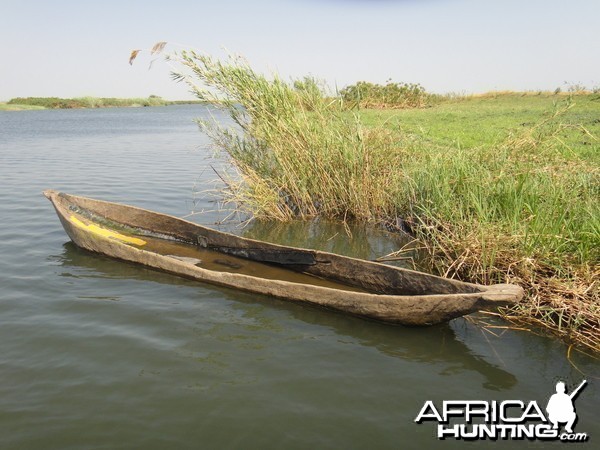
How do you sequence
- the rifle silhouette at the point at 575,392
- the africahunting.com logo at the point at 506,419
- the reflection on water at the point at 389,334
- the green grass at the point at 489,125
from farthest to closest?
the green grass at the point at 489,125, the reflection on water at the point at 389,334, the rifle silhouette at the point at 575,392, the africahunting.com logo at the point at 506,419

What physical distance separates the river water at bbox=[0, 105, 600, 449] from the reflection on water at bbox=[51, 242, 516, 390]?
0.02 meters

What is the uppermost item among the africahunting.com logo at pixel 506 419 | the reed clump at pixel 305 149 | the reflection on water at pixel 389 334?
the reed clump at pixel 305 149

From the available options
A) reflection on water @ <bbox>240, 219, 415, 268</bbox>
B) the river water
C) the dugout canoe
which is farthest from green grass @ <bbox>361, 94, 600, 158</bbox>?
the river water

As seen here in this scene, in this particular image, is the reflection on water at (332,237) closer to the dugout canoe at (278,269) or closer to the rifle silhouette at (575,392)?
the dugout canoe at (278,269)

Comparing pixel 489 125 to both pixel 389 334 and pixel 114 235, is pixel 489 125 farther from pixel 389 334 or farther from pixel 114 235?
pixel 389 334

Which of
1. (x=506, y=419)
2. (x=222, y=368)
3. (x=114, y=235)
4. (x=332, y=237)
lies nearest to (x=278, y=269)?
(x=332, y=237)

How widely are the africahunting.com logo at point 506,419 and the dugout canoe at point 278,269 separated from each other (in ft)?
2.23

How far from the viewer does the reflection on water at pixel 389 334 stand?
3.49 meters

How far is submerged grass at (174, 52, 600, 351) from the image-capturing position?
4172 mm

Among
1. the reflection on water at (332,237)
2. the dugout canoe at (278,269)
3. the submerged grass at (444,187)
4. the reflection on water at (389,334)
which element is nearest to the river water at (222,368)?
the reflection on water at (389,334)

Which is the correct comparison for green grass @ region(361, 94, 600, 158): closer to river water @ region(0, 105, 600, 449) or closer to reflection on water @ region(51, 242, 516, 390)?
reflection on water @ region(51, 242, 516, 390)

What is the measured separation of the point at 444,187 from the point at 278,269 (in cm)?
230

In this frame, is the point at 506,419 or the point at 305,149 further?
the point at 305,149

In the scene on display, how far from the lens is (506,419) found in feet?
9.57
